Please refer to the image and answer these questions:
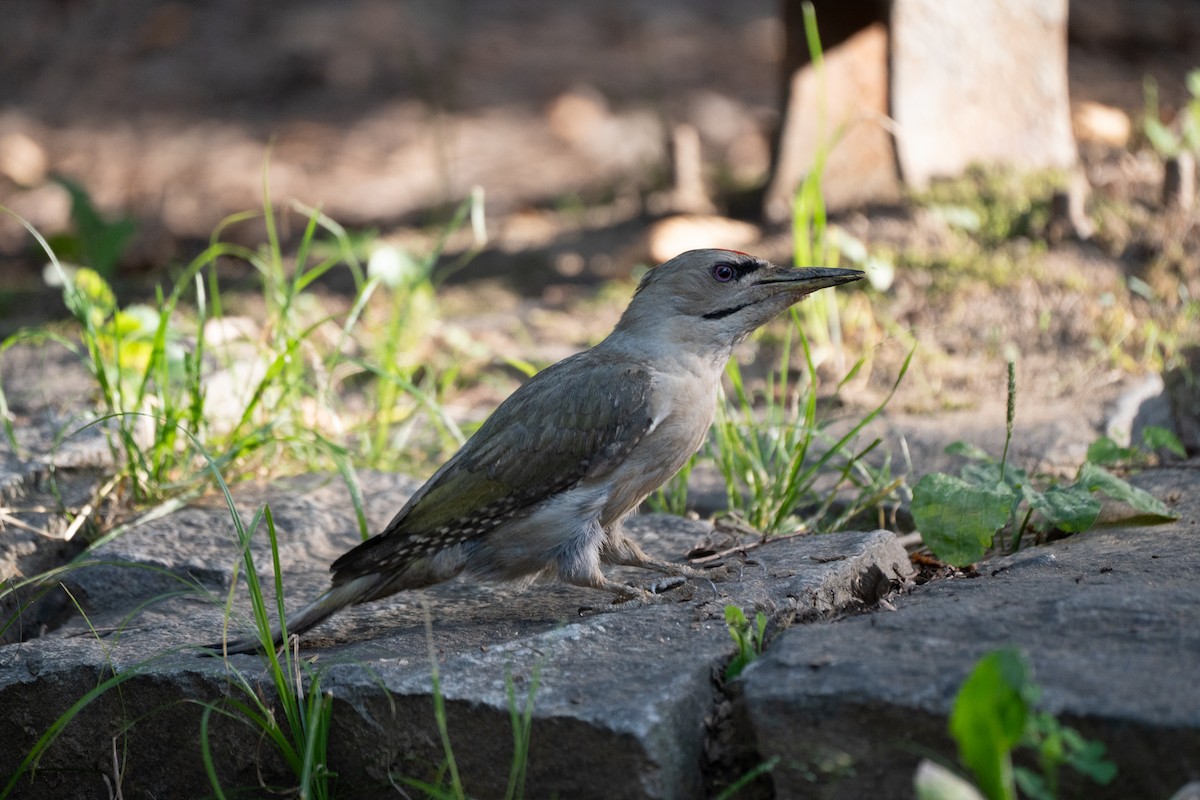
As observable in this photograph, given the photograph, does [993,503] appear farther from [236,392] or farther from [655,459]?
[236,392]

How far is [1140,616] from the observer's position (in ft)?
8.57

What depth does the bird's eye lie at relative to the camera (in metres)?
3.74

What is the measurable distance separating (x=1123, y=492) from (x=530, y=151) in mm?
6948

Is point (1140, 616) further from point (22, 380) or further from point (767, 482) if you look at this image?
point (22, 380)

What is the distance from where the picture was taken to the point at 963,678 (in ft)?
7.75

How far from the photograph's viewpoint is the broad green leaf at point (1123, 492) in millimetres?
3361

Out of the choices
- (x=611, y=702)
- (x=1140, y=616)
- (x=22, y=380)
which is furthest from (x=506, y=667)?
(x=22, y=380)

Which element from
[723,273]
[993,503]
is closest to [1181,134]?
[723,273]

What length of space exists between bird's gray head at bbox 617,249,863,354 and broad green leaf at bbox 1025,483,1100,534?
0.83 m

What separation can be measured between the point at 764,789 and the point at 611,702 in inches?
14.1

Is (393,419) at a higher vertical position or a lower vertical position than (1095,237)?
lower

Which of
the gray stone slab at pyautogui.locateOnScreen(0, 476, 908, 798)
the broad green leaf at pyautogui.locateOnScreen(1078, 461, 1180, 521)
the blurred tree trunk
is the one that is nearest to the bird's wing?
the gray stone slab at pyautogui.locateOnScreen(0, 476, 908, 798)

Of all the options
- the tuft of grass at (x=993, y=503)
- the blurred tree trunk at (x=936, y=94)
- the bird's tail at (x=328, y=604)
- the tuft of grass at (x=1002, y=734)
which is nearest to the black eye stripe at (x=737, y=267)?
the tuft of grass at (x=993, y=503)

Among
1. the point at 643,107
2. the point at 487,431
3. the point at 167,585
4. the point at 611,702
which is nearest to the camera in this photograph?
the point at 611,702
